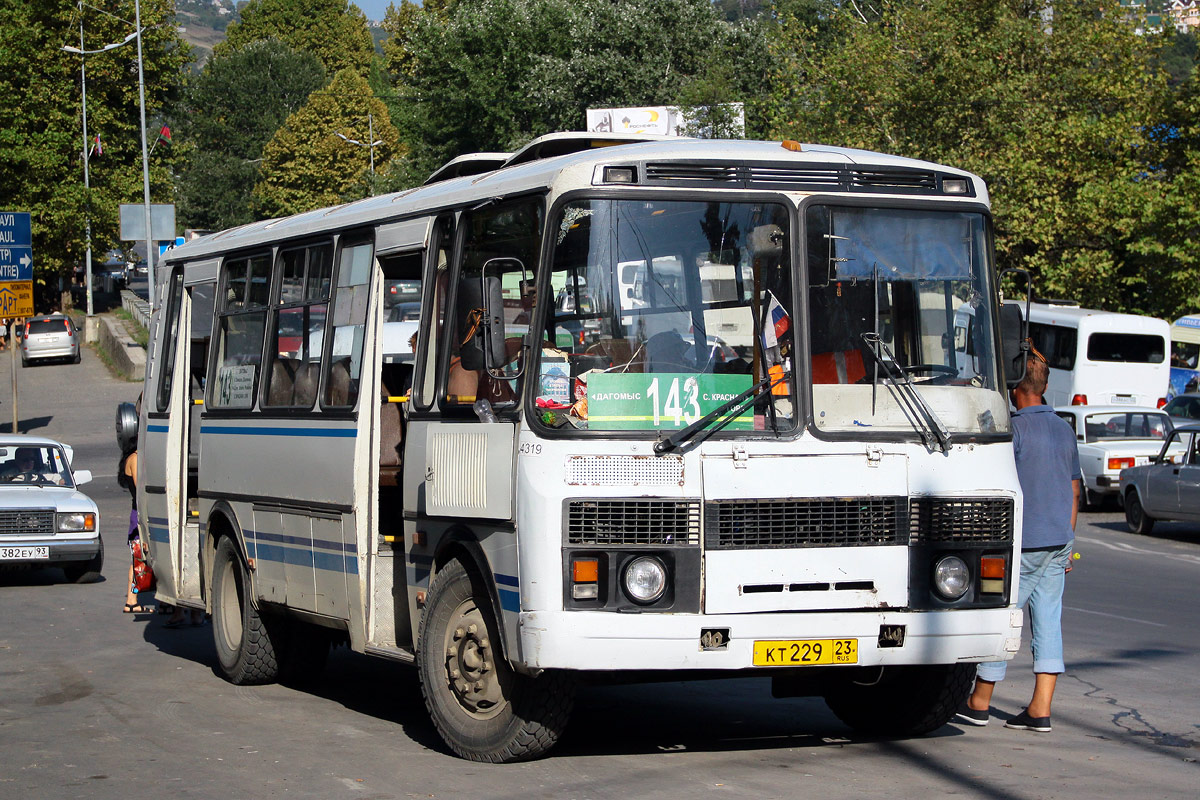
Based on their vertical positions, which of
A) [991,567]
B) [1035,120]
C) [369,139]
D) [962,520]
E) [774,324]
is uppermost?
[369,139]

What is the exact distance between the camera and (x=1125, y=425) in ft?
93.7

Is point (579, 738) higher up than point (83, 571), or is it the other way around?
point (579, 738)

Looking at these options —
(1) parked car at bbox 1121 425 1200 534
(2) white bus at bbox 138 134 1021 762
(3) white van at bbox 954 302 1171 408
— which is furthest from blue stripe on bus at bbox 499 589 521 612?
(3) white van at bbox 954 302 1171 408

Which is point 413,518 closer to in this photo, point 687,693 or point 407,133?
point 687,693

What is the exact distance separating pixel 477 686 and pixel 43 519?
37.1 feet

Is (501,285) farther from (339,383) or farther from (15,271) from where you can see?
(15,271)

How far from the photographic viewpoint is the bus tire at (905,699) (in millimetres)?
7969

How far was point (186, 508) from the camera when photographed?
38.5 ft

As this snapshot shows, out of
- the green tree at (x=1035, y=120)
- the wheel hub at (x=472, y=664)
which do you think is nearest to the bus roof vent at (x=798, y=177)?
the wheel hub at (x=472, y=664)

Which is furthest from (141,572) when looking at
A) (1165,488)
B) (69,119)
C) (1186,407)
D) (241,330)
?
(69,119)

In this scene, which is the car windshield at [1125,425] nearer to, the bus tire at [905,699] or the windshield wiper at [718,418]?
the bus tire at [905,699]

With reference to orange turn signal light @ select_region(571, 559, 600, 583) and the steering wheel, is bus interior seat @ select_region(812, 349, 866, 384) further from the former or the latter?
orange turn signal light @ select_region(571, 559, 600, 583)

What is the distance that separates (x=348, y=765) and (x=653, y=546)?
2021mm

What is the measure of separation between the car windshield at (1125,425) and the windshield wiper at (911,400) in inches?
871
